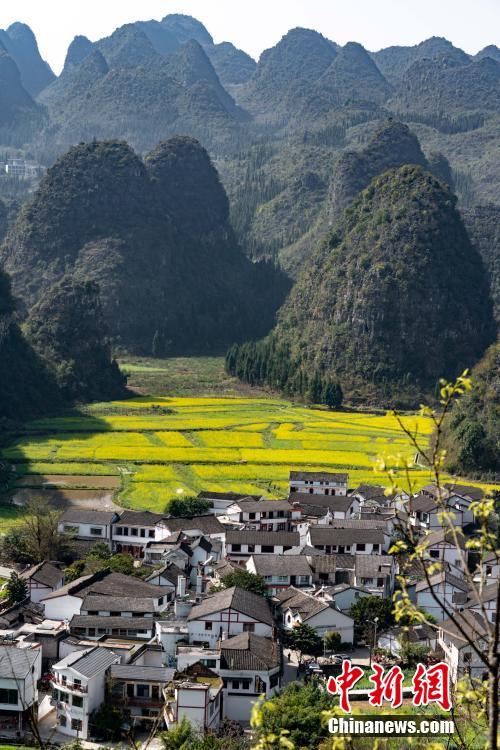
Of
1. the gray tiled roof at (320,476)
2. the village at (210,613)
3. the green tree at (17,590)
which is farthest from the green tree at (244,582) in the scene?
the gray tiled roof at (320,476)

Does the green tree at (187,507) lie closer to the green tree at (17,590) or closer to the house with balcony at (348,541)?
the house with balcony at (348,541)

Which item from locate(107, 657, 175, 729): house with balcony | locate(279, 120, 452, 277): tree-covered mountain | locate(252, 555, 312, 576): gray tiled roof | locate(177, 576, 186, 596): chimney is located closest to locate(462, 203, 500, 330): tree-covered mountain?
locate(279, 120, 452, 277): tree-covered mountain

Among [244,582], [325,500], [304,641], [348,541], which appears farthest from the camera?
[325,500]

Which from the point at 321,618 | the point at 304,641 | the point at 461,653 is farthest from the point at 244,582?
the point at 461,653

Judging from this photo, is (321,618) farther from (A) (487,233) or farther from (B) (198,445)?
(A) (487,233)

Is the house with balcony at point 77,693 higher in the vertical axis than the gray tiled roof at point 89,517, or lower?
lower

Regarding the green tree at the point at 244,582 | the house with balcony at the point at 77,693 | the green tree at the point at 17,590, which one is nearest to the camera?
the house with balcony at the point at 77,693
